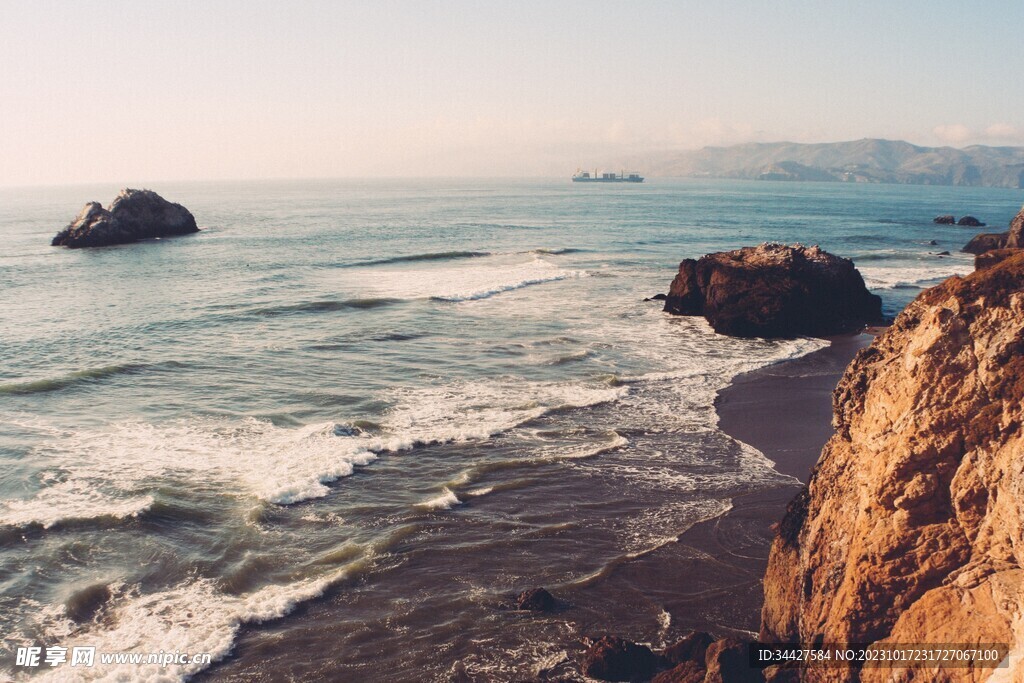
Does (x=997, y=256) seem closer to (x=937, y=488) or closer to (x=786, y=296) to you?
(x=937, y=488)

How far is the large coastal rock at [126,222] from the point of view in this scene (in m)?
60.0

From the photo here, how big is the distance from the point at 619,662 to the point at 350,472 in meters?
8.25

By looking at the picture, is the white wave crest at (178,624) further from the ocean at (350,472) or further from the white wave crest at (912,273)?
the white wave crest at (912,273)

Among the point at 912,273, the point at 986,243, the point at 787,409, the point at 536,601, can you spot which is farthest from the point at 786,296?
the point at 986,243

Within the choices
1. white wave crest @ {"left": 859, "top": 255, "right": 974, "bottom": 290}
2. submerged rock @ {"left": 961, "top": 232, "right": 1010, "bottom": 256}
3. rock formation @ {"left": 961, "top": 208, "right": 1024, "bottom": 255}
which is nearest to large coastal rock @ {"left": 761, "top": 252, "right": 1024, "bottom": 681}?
white wave crest @ {"left": 859, "top": 255, "right": 974, "bottom": 290}

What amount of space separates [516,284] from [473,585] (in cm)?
3022

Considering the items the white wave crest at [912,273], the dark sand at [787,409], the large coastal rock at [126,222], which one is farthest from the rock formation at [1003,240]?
the large coastal rock at [126,222]

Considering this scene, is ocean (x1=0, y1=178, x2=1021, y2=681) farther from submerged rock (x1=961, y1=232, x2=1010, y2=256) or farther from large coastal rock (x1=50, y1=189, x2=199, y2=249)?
large coastal rock (x1=50, y1=189, x2=199, y2=249)

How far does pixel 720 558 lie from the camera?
11.9 m

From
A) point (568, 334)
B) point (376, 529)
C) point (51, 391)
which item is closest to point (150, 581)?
point (376, 529)

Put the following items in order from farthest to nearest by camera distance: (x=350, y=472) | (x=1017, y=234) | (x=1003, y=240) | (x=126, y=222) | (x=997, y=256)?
1. (x=126, y=222)
2. (x=1003, y=240)
3. (x=1017, y=234)
4. (x=350, y=472)
5. (x=997, y=256)

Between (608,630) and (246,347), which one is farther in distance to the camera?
(246,347)

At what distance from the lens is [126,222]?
205 ft

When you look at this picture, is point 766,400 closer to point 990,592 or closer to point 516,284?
point 990,592
